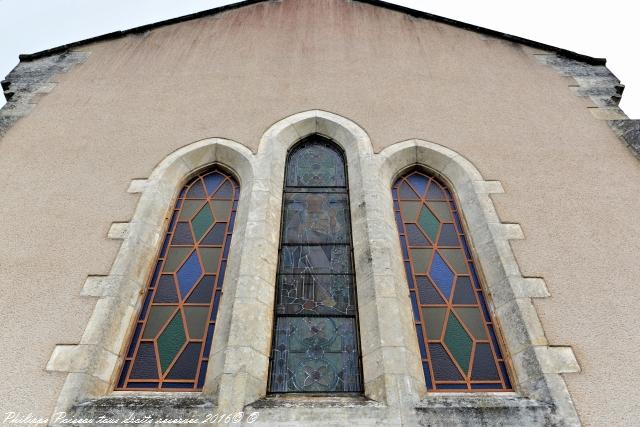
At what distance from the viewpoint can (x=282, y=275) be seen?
167 inches

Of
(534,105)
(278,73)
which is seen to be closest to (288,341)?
(278,73)

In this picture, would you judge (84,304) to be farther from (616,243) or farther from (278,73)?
(616,243)

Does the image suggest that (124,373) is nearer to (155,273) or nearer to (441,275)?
(155,273)

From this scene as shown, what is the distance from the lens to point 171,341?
3830mm

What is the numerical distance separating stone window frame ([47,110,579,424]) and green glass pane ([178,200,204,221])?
141 mm

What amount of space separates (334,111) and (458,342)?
3173 millimetres

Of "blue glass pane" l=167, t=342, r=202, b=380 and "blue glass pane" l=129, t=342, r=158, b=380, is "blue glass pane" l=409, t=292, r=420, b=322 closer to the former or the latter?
"blue glass pane" l=167, t=342, r=202, b=380

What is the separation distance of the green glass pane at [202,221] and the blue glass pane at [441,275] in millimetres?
2256

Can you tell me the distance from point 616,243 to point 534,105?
231 centimetres

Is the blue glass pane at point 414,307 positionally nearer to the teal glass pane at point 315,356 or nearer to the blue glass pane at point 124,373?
the teal glass pane at point 315,356

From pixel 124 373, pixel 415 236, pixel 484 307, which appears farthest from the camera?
pixel 415 236

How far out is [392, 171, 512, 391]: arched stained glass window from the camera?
365cm

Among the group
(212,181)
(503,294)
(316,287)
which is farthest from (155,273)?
(503,294)

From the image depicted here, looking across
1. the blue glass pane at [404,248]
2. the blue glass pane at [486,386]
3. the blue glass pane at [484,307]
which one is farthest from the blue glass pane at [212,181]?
the blue glass pane at [486,386]
